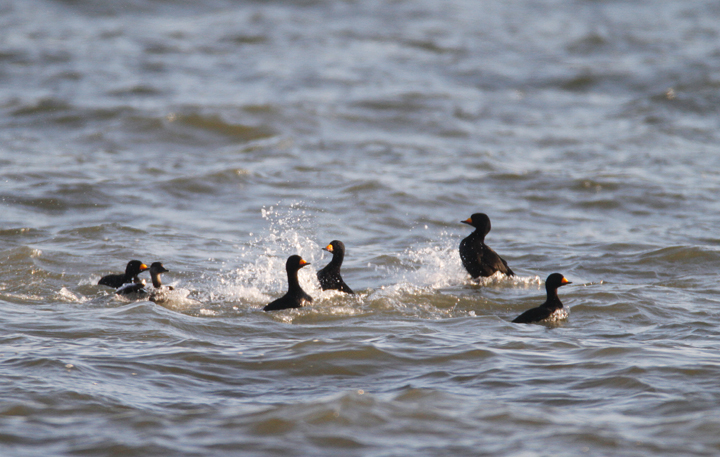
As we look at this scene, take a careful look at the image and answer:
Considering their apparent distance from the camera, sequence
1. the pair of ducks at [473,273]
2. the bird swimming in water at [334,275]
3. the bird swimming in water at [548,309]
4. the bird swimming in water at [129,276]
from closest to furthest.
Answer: the bird swimming in water at [548,309]
the pair of ducks at [473,273]
the bird swimming in water at [129,276]
the bird swimming in water at [334,275]

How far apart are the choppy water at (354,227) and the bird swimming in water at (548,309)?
146 mm


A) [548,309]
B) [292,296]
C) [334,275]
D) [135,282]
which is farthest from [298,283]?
[548,309]

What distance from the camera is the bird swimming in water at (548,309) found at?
312 inches

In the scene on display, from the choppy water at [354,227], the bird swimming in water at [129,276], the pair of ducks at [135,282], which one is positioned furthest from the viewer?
the bird swimming in water at [129,276]

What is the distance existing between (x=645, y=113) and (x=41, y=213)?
14.1 meters

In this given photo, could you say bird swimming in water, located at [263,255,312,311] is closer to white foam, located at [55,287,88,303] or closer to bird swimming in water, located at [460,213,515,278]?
white foam, located at [55,287,88,303]

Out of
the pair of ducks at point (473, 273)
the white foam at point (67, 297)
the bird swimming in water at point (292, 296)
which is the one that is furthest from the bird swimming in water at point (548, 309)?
the white foam at point (67, 297)

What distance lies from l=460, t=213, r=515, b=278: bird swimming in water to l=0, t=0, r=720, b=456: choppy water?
6.2 inches

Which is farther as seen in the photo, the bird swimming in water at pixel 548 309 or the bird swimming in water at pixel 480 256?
the bird swimming in water at pixel 480 256

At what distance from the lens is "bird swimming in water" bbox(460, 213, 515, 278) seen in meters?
9.75

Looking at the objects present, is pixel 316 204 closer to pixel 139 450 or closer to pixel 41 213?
pixel 41 213

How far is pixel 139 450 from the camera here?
526cm

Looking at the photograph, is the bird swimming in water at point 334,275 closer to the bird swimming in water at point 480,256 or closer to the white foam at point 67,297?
the bird swimming in water at point 480,256

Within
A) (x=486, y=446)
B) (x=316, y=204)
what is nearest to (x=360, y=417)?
(x=486, y=446)
